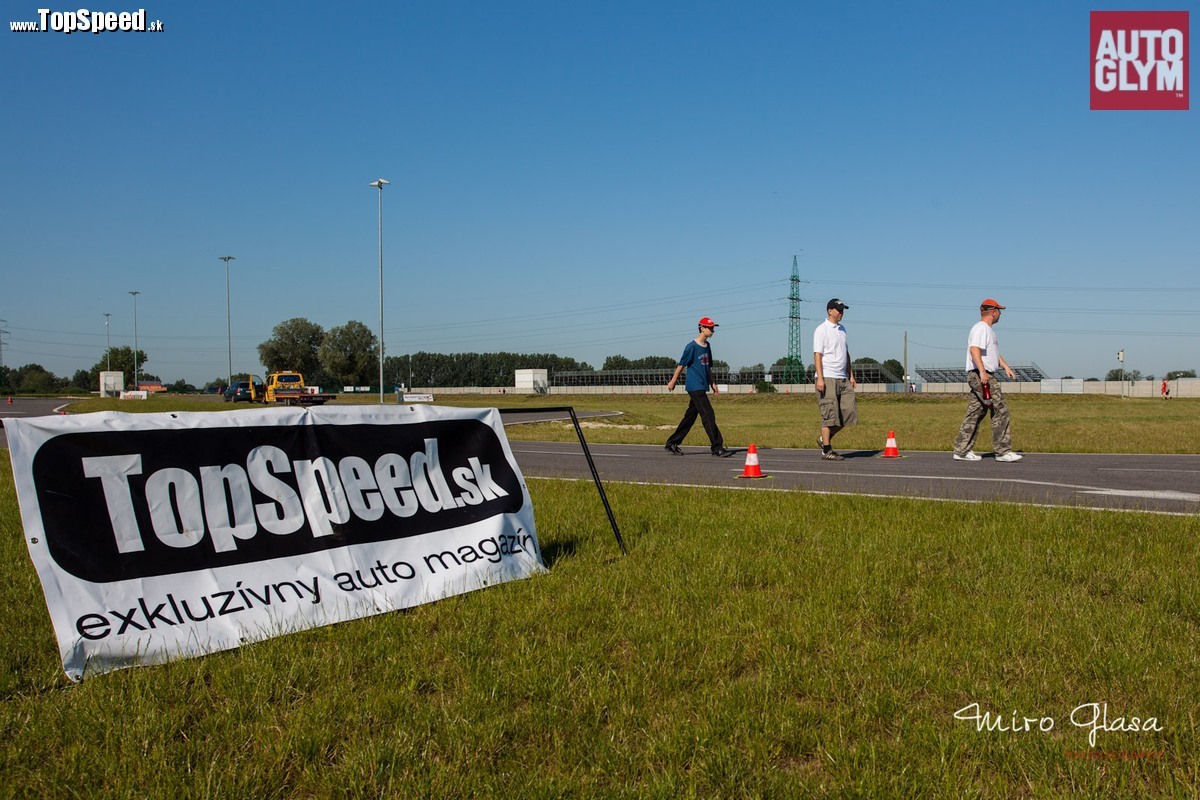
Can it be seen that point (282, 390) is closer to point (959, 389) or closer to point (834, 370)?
point (834, 370)

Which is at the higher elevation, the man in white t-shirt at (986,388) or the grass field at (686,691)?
the man in white t-shirt at (986,388)

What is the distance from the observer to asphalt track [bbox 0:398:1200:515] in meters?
7.29

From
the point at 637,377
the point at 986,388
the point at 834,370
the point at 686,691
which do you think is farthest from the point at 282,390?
the point at 686,691

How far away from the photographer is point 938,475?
920 centimetres

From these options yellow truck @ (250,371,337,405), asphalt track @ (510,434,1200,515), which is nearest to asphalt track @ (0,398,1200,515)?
asphalt track @ (510,434,1200,515)

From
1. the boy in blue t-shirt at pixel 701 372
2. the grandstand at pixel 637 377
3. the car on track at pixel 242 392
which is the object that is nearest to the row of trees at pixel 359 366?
the grandstand at pixel 637 377

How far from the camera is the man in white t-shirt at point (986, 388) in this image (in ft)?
34.9

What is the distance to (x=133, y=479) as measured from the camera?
3.69 metres

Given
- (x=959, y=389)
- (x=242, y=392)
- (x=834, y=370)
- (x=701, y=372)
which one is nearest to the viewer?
(x=834, y=370)

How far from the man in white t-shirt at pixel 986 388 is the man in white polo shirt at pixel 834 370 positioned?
1.54 meters

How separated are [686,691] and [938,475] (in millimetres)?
7151

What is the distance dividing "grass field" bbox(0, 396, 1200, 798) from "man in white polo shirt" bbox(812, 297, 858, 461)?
6215 millimetres

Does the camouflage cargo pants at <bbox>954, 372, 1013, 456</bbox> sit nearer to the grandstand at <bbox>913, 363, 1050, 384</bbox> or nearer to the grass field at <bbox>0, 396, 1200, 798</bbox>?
the grass field at <bbox>0, 396, 1200, 798</bbox>

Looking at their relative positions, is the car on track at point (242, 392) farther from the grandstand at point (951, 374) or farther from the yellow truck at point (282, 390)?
the grandstand at point (951, 374)
